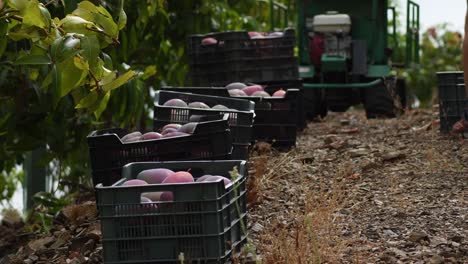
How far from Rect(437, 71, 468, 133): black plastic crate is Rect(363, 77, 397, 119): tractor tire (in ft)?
9.21

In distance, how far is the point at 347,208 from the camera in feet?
21.5

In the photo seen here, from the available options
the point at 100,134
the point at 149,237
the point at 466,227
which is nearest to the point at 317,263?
the point at 149,237

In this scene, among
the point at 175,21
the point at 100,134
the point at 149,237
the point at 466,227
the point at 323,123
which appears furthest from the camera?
the point at 323,123

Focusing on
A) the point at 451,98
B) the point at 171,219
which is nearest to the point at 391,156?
the point at 451,98

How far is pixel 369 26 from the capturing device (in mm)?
12500

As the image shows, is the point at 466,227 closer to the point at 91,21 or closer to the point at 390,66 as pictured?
the point at 91,21

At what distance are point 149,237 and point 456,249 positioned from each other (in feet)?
4.64

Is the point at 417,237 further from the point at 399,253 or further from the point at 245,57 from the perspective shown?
the point at 245,57

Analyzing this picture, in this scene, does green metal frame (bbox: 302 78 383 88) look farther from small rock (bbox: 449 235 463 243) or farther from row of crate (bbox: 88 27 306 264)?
small rock (bbox: 449 235 463 243)

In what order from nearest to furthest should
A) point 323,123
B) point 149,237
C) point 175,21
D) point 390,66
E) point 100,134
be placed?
point 149,237 → point 100,134 → point 175,21 → point 323,123 → point 390,66

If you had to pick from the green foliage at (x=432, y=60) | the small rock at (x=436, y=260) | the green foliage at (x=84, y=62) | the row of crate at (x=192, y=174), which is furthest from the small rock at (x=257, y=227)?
the green foliage at (x=432, y=60)

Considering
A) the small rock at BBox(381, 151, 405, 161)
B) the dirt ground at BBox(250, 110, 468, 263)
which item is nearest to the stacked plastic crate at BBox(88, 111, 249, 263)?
the dirt ground at BBox(250, 110, 468, 263)

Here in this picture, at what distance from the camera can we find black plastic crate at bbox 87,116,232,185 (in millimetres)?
6188

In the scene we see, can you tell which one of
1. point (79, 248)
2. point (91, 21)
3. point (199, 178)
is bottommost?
point (79, 248)
